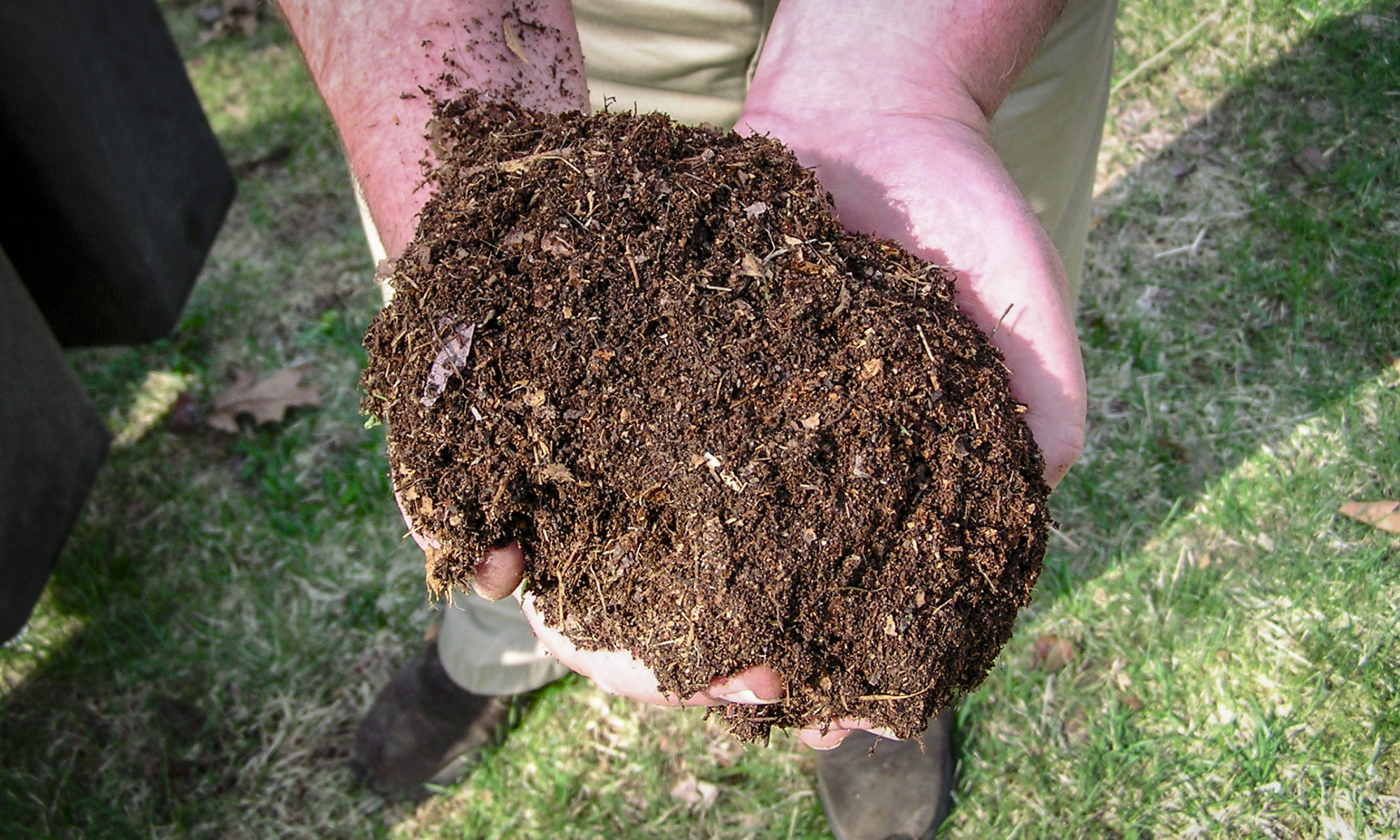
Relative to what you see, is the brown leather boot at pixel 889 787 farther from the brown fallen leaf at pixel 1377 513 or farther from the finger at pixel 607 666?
the brown fallen leaf at pixel 1377 513

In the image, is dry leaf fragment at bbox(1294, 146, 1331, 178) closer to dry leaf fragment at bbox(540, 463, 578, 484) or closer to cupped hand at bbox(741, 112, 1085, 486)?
cupped hand at bbox(741, 112, 1085, 486)

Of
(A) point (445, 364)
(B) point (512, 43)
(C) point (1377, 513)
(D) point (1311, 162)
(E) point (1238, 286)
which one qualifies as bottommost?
(C) point (1377, 513)

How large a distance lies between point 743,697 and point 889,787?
1299mm

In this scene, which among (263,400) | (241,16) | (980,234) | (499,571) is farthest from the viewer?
(241,16)

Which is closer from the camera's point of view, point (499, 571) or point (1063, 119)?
point (499, 571)

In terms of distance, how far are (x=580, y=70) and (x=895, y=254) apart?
86 cm

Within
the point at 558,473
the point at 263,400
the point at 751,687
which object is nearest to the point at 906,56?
the point at 558,473

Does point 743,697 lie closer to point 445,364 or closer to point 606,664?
point 606,664

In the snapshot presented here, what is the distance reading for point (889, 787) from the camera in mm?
2674

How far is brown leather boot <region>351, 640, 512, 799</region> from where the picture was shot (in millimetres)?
3000

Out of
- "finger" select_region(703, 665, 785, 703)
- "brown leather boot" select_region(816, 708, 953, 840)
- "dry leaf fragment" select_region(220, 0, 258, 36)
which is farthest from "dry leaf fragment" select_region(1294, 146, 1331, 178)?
"dry leaf fragment" select_region(220, 0, 258, 36)

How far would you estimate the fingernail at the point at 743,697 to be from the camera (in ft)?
5.26

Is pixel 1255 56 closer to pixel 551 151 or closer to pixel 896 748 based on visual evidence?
pixel 896 748

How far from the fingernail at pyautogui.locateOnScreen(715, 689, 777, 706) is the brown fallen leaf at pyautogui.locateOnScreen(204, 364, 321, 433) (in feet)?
9.85
